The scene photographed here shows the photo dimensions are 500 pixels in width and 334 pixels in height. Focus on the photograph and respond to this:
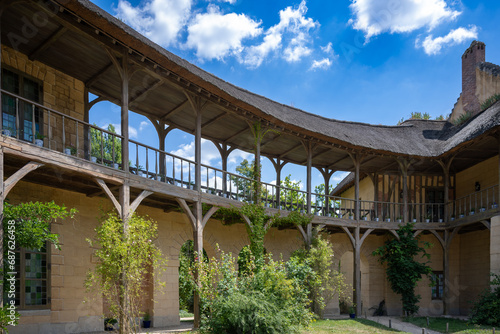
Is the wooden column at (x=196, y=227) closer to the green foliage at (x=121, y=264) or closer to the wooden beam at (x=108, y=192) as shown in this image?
the wooden beam at (x=108, y=192)

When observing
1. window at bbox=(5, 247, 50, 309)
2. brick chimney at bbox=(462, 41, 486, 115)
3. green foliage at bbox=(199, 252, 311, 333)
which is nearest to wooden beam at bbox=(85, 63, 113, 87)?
window at bbox=(5, 247, 50, 309)

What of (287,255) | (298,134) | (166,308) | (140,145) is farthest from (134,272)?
(287,255)

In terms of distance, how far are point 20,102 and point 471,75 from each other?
787 inches

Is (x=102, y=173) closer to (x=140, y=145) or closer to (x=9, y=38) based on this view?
(x=140, y=145)

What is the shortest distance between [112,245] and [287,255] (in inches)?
424

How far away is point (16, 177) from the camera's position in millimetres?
8516

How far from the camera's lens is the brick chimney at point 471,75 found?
72.5 ft

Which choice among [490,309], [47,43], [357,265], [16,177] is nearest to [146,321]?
[16,177]

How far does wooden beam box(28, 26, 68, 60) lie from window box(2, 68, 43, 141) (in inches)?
22.0

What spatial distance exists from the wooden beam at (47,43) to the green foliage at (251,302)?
6366mm

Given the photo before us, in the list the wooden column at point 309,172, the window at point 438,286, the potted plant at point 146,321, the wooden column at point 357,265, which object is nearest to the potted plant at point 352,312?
the wooden column at point 357,265

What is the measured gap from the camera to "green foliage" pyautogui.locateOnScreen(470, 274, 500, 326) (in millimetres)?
15045

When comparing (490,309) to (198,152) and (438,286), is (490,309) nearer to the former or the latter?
(438,286)

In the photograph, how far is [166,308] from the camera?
1474cm
